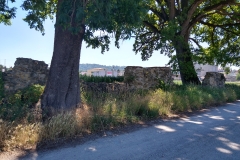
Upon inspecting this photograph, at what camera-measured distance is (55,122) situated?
6.95 m

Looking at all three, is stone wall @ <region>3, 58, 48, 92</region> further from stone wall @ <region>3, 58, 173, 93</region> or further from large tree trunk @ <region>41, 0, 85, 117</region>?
large tree trunk @ <region>41, 0, 85, 117</region>

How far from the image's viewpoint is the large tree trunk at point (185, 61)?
1819cm

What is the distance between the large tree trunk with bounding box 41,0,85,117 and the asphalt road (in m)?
2.34

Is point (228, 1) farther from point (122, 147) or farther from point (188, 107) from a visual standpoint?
point (122, 147)

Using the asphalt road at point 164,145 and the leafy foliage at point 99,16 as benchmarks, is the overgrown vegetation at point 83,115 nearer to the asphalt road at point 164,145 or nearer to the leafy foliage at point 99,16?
the asphalt road at point 164,145

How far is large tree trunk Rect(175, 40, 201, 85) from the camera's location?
1819cm

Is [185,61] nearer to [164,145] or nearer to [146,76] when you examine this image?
[146,76]

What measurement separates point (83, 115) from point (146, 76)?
30.5 ft

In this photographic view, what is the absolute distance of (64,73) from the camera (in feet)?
28.7

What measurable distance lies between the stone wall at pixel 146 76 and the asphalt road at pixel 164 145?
24.2 ft

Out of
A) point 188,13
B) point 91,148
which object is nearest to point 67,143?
point 91,148

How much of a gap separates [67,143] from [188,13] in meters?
15.3

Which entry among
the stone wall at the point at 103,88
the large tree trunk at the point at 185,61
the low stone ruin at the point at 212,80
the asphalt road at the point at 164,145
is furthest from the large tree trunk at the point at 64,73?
the low stone ruin at the point at 212,80

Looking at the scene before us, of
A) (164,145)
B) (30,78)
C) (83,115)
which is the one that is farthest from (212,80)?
(164,145)
